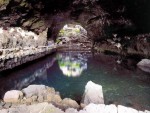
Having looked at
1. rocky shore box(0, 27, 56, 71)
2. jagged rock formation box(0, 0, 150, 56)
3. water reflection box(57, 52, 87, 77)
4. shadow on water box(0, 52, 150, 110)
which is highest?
jagged rock formation box(0, 0, 150, 56)

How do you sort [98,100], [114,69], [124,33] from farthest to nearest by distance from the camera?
1. [124,33]
2. [114,69]
3. [98,100]

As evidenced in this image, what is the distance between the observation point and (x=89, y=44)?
37.4 meters

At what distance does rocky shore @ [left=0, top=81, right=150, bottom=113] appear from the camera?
792 cm

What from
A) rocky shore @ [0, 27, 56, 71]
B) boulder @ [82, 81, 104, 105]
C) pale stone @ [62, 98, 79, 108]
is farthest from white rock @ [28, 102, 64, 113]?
rocky shore @ [0, 27, 56, 71]

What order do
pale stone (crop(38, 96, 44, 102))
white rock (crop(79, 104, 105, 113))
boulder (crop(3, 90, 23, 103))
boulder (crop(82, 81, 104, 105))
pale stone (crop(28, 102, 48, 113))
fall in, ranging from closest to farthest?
1. pale stone (crop(28, 102, 48, 113))
2. white rock (crop(79, 104, 105, 113))
3. boulder (crop(82, 81, 104, 105))
4. boulder (crop(3, 90, 23, 103))
5. pale stone (crop(38, 96, 44, 102))

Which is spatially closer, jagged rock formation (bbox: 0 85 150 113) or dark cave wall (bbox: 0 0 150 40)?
jagged rock formation (bbox: 0 85 150 113)

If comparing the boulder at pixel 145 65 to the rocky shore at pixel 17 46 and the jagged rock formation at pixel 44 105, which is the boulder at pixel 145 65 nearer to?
the rocky shore at pixel 17 46

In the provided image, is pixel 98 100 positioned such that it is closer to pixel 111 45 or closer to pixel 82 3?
pixel 82 3

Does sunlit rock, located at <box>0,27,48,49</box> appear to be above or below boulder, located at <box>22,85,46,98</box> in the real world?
above

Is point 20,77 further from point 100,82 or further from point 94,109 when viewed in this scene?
point 94,109

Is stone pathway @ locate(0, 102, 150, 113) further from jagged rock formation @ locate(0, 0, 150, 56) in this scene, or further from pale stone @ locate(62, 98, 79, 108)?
jagged rock formation @ locate(0, 0, 150, 56)

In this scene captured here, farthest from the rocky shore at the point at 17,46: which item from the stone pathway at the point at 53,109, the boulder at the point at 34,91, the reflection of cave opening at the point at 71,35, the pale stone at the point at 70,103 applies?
the reflection of cave opening at the point at 71,35

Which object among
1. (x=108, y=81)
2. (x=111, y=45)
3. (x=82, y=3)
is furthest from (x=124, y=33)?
(x=108, y=81)

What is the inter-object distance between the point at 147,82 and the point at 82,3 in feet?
46.9
